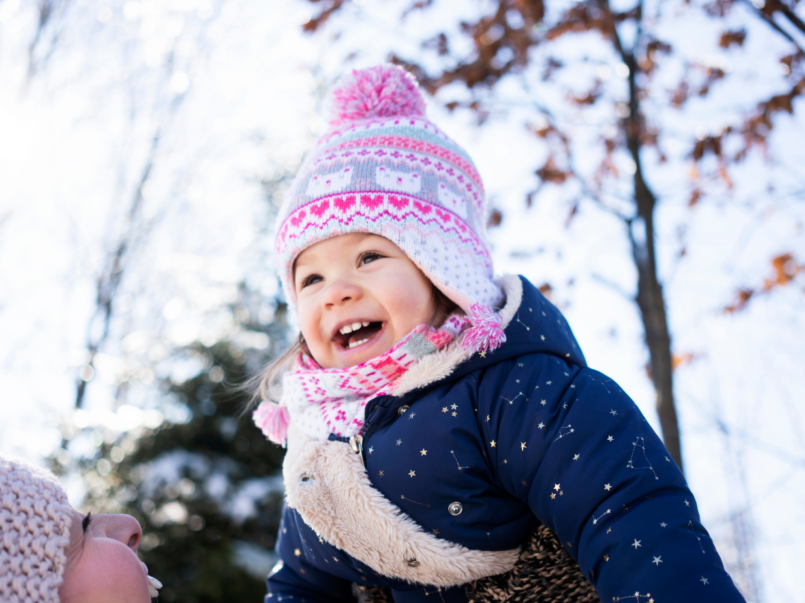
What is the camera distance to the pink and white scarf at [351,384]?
164 centimetres

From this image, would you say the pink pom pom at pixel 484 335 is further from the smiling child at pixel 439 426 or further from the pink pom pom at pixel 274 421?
the pink pom pom at pixel 274 421

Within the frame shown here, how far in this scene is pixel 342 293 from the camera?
1699 mm

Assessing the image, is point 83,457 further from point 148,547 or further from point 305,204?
point 305,204

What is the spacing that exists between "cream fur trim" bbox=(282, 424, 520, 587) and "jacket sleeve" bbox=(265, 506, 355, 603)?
0.89 feet

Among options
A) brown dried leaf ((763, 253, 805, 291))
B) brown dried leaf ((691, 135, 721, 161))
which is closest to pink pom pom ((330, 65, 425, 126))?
brown dried leaf ((691, 135, 721, 161))

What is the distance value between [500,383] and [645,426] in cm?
36

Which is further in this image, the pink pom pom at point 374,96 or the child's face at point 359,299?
the pink pom pom at point 374,96

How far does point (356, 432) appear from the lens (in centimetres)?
163

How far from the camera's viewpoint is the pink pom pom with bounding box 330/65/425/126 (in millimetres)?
2125

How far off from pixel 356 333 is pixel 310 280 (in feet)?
0.84

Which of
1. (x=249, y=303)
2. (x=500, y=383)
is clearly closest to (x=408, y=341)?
(x=500, y=383)

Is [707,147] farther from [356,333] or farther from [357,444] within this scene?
[357,444]

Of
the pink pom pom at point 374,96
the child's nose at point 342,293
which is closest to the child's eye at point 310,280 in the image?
the child's nose at point 342,293

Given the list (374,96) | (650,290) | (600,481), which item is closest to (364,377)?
(600,481)
